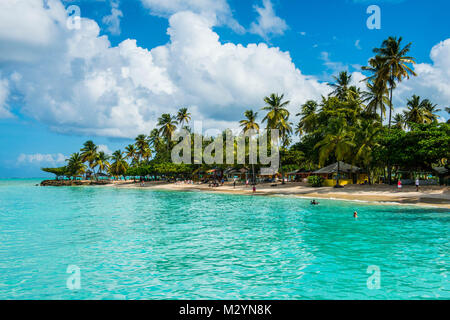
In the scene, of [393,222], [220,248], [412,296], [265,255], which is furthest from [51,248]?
[393,222]

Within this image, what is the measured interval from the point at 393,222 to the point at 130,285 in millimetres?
15869

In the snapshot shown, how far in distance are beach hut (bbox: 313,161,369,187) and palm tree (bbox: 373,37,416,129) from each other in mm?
11881

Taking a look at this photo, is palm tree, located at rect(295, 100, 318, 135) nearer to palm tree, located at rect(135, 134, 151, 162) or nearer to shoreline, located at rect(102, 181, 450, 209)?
shoreline, located at rect(102, 181, 450, 209)

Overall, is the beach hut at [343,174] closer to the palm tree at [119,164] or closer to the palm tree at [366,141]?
the palm tree at [366,141]

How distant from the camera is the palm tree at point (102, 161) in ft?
300

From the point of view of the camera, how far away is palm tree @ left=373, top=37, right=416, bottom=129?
121 ft

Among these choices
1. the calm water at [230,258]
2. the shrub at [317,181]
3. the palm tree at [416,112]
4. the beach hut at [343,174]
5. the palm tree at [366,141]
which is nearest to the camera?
the calm water at [230,258]

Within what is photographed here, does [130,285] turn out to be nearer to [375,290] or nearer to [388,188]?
[375,290]

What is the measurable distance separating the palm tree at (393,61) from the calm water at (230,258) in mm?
24154

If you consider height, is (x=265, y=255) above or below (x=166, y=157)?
below

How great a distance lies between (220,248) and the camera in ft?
41.4

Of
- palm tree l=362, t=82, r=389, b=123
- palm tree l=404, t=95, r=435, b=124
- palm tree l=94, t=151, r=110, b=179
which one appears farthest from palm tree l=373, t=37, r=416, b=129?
palm tree l=94, t=151, r=110, b=179

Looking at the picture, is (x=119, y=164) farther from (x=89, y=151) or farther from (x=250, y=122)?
(x=250, y=122)

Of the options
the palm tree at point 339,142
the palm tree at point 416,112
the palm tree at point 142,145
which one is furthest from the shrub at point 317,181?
the palm tree at point 142,145
